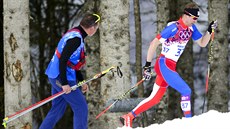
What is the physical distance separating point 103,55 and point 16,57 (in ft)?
4.58

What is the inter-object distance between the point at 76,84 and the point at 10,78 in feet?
7.76

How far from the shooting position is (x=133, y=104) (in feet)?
28.5

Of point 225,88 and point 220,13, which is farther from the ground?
point 220,13

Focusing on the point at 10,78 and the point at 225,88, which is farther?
the point at 225,88

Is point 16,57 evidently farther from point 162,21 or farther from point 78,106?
point 162,21

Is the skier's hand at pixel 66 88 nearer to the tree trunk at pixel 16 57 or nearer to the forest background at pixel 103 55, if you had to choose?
the forest background at pixel 103 55

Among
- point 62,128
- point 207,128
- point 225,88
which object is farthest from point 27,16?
point 62,128

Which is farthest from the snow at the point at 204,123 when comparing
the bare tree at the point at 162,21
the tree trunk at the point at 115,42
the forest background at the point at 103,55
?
the bare tree at the point at 162,21

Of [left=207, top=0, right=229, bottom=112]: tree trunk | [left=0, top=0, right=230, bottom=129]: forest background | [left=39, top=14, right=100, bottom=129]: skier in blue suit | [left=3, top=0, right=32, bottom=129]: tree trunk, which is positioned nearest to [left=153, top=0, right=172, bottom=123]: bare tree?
[left=0, top=0, right=230, bottom=129]: forest background

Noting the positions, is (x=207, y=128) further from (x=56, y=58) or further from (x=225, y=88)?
(x=225, y=88)

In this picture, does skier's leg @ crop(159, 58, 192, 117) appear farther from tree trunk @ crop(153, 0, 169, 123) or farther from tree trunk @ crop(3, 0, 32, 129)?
tree trunk @ crop(153, 0, 169, 123)

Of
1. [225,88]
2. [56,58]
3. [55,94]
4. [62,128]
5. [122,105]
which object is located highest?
[56,58]

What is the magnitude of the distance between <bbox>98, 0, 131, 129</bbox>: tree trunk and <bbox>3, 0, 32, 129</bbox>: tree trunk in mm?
1255

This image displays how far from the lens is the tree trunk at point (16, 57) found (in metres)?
9.07
